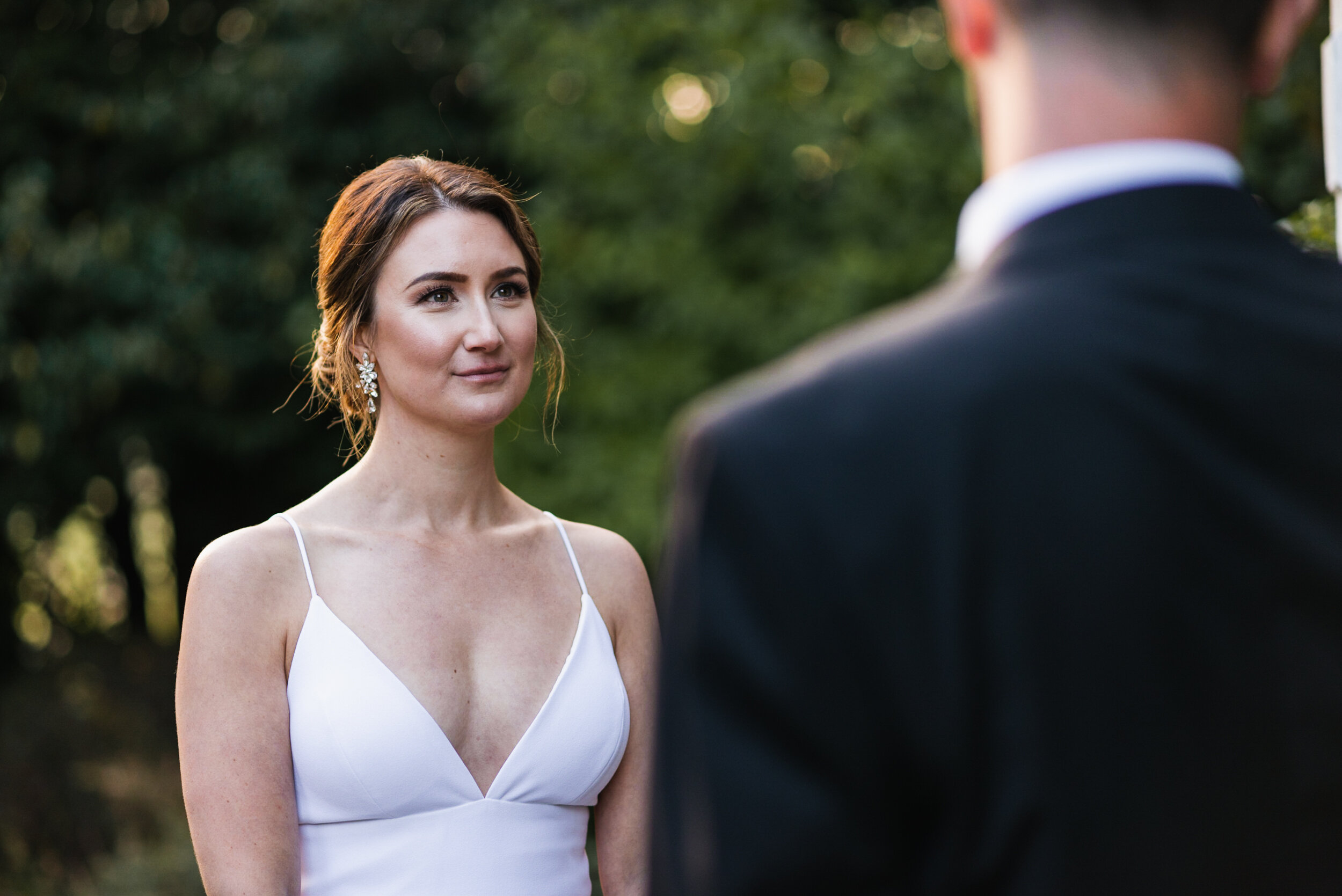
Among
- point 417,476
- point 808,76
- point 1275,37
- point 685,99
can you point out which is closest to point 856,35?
point 808,76

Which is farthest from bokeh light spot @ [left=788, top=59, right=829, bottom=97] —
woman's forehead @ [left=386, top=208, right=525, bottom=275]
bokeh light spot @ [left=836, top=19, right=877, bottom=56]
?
woman's forehead @ [left=386, top=208, right=525, bottom=275]

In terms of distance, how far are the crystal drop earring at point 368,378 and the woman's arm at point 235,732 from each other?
1.63 feet

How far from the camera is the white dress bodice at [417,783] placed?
2406 millimetres

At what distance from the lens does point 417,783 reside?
2.46 metres

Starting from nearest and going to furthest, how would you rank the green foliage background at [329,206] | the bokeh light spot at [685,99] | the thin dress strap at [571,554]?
the thin dress strap at [571,554]
the green foliage background at [329,206]
the bokeh light spot at [685,99]

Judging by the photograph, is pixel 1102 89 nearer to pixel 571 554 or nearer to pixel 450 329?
pixel 450 329

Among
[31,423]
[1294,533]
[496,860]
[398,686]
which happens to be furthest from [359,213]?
[31,423]

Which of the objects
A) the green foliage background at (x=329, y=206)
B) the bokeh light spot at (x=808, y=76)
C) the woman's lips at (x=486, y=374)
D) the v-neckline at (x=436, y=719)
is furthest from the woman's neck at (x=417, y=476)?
the bokeh light spot at (x=808, y=76)

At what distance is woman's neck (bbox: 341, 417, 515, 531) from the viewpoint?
2.66 metres

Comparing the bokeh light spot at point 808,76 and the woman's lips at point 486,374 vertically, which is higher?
the bokeh light spot at point 808,76

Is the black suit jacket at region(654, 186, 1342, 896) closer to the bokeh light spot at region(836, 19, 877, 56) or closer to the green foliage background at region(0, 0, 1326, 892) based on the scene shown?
the green foliage background at region(0, 0, 1326, 892)

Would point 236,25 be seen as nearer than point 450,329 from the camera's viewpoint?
No

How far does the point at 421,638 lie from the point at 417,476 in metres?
0.35

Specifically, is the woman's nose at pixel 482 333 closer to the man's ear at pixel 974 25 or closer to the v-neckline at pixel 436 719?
the v-neckline at pixel 436 719
